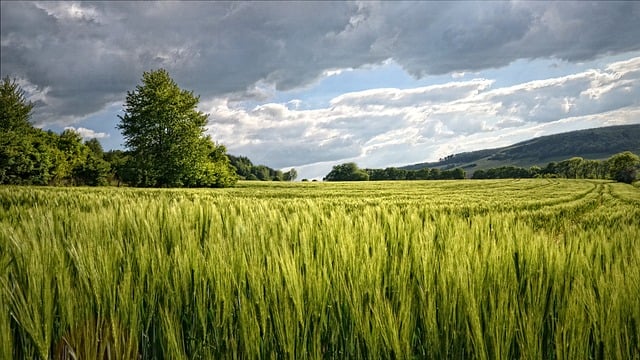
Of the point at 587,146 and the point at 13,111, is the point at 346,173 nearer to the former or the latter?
the point at 13,111

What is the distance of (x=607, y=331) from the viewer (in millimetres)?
953

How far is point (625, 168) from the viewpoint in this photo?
71688mm

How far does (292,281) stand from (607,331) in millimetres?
828

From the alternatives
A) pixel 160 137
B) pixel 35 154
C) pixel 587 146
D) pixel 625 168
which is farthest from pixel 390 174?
pixel 587 146

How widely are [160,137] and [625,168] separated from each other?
81.0 m

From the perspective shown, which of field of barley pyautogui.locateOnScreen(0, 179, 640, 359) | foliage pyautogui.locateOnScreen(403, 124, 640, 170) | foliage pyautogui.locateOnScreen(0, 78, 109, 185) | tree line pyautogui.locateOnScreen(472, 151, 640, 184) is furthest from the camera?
foliage pyautogui.locateOnScreen(403, 124, 640, 170)

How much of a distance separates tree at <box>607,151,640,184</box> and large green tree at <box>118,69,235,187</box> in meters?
72.8

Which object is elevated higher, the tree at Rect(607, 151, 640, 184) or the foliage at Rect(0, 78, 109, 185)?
the foliage at Rect(0, 78, 109, 185)

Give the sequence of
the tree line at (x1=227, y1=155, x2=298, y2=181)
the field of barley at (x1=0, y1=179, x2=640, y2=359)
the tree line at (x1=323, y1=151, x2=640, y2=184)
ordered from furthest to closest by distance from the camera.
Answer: the tree line at (x1=227, y1=155, x2=298, y2=181) → the tree line at (x1=323, y1=151, x2=640, y2=184) → the field of barley at (x1=0, y1=179, x2=640, y2=359)

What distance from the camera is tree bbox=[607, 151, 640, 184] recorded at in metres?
68.8

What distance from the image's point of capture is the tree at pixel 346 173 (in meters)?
116

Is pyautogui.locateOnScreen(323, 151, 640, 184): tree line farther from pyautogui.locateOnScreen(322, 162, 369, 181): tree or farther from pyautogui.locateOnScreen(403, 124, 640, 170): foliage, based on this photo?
pyautogui.locateOnScreen(403, 124, 640, 170): foliage

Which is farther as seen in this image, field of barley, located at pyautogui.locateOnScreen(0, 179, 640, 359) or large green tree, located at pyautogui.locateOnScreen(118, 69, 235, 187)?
large green tree, located at pyautogui.locateOnScreen(118, 69, 235, 187)

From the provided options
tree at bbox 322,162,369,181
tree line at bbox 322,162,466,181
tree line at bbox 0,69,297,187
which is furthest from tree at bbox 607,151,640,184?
tree line at bbox 0,69,297,187
